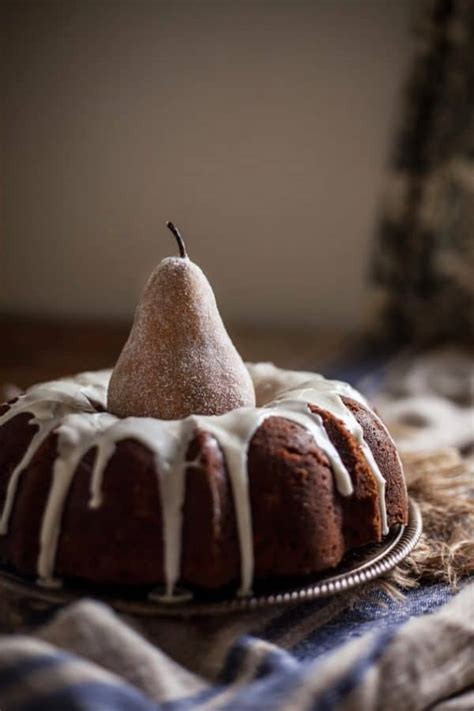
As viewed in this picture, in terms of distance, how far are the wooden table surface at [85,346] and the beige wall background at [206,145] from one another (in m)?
0.18

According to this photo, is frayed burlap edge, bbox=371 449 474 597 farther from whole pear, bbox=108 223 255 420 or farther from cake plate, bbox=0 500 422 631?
whole pear, bbox=108 223 255 420

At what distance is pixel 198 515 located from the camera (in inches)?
34.0

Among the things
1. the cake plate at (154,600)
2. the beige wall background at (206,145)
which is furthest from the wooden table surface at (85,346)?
the cake plate at (154,600)

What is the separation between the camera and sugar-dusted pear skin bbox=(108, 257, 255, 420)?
3.17 ft

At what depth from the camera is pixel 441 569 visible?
104cm

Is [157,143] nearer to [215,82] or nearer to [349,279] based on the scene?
[215,82]

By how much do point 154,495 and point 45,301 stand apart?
86.1 inches

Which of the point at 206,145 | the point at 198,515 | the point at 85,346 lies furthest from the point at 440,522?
the point at 206,145

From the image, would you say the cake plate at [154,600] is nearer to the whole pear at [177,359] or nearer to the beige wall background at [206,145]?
the whole pear at [177,359]

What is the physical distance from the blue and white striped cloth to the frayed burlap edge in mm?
99

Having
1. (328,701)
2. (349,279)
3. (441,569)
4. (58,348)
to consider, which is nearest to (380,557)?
(441,569)

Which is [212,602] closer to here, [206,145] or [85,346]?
[85,346]

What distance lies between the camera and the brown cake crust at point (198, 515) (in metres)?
0.86

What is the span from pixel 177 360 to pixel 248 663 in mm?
335
